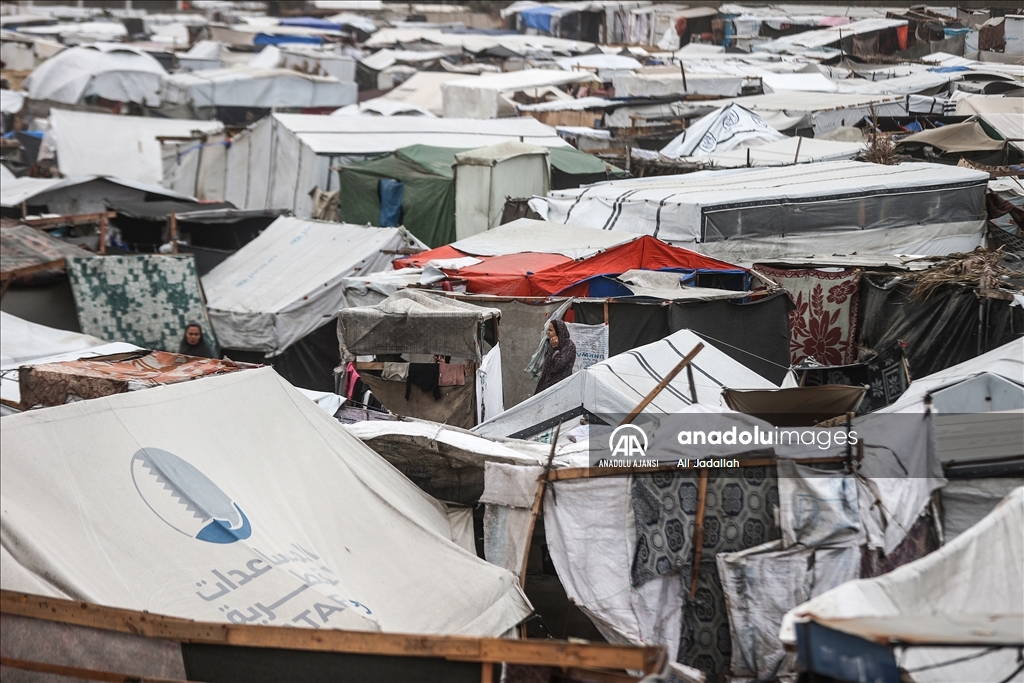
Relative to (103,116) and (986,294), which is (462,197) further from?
(103,116)

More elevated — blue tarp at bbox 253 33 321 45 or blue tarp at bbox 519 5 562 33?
blue tarp at bbox 519 5 562 33

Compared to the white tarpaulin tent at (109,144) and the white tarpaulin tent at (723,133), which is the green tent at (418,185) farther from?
the white tarpaulin tent at (109,144)

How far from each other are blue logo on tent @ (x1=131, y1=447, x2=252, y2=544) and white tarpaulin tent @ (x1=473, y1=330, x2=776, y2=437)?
312 centimetres

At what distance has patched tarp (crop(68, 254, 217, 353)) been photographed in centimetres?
1487

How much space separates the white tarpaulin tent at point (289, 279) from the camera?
14.2 meters

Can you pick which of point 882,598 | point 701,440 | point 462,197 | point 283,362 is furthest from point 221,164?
point 882,598

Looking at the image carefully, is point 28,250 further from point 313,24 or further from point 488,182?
point 313,24

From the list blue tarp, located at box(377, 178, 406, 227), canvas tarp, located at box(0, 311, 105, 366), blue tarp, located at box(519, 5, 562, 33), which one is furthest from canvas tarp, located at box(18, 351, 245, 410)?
blue tarp, located at box(519, 5, 562, 33)

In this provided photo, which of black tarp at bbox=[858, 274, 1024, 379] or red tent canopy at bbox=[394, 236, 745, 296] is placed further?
red tent canopy at bbox=[394, 236, 745, 296]

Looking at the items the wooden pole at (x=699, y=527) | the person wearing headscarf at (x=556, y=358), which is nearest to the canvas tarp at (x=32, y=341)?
the person wearing headscarf at (x=556, y=358)

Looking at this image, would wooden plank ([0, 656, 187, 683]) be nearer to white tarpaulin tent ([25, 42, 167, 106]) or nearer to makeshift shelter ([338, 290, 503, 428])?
makeshift shelter ([338, 290, 503, 428])

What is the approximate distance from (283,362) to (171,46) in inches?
1467

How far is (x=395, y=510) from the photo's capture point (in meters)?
7.16

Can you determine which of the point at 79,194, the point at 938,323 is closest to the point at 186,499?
the point at 938,323
